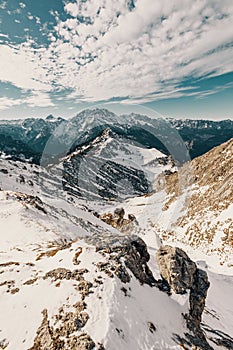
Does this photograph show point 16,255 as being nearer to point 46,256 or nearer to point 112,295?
point 46,256

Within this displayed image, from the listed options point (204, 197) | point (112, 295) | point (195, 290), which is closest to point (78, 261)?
point (112, 295)

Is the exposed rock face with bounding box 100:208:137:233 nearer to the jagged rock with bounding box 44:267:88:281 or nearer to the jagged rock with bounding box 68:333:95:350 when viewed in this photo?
the jagged rock with bounding box 44:267:88:281

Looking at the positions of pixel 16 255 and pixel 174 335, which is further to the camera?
pixel 16 255

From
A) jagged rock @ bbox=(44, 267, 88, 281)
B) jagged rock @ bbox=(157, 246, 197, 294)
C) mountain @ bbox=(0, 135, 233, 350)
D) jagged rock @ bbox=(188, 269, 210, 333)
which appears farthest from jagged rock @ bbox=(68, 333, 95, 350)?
jagged rock @ bbox=(157, 246, 197, 294)

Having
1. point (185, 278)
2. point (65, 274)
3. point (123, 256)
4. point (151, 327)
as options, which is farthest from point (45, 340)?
point (185, 278)

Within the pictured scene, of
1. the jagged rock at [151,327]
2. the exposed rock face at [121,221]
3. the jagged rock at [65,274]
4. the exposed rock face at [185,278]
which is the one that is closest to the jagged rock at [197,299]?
the exposed rock face at [185,278]

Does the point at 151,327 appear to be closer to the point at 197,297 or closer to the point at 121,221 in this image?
the point at 197,297

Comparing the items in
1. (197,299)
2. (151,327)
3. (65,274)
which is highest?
(65,274)
